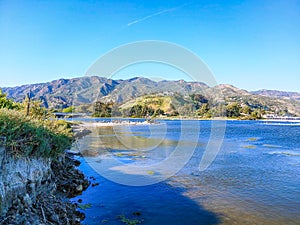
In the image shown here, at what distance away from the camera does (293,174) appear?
2002cm

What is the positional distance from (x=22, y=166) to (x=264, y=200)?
12762mm

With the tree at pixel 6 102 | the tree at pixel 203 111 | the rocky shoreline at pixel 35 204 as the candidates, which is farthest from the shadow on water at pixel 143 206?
the tree at pixel 203 111

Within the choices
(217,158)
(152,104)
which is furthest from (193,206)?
(152,104)

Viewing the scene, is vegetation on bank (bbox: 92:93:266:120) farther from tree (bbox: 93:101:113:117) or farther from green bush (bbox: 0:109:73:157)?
green bush (bbox: 0:109:73:157)

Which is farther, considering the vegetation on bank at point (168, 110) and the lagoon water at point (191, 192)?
the vegetation on bank at point (168, 110)

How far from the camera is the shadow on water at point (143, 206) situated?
1100 centimetres

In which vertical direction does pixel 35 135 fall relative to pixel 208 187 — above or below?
above

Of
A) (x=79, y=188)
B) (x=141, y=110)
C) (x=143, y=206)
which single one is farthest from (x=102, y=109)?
(x=143, y=206)

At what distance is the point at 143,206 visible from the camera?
12695 millimetres

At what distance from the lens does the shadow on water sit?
1100 centimetres

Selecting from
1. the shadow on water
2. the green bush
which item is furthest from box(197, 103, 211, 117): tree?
the green bush

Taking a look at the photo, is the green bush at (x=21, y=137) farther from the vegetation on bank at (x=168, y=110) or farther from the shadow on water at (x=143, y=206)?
the vegetation on bank at (x=168, y=110)

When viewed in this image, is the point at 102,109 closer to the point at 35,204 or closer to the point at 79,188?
the point at 79,188

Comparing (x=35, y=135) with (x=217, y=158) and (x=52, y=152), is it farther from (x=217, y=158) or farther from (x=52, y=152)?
(x=217, y=158)
